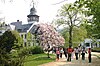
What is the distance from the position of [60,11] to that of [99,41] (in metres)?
26.5

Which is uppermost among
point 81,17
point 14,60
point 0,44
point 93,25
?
point 81,17

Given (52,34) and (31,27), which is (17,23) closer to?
(31,27)

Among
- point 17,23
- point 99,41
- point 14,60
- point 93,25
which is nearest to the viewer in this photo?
Result: point 14,60

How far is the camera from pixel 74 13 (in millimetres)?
52125

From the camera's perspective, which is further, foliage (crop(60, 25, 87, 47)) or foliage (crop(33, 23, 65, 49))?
foliage (crop(60, 25, 87, 47))

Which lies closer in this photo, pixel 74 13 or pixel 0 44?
pixel 0 44

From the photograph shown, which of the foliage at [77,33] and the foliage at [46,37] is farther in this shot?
the foliage at [77,33]

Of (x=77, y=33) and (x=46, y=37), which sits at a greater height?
(x=77, y=33)

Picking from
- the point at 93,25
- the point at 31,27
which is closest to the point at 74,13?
the point at 31,27

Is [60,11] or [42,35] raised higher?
[60,11]

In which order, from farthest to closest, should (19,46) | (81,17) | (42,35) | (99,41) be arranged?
(81,17) → (42,35) → (99,41) → (19,46)

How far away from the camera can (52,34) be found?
107ft

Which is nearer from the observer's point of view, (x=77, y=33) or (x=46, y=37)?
(x=46, y=37)

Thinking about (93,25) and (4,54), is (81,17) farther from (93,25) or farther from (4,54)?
(4,54)
